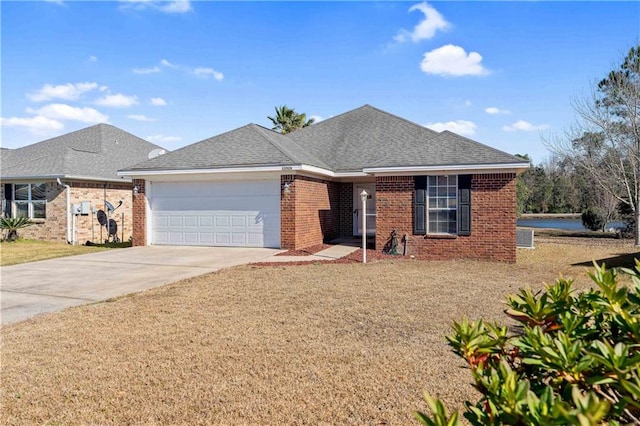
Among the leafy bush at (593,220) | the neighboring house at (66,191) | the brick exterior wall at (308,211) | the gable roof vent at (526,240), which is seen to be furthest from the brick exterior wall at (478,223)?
the leafy bush at (593,220)

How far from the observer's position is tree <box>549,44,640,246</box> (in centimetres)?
1995

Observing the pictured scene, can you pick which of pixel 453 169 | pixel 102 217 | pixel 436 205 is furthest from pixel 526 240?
pixel 102 217

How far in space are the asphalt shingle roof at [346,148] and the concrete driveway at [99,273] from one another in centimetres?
322

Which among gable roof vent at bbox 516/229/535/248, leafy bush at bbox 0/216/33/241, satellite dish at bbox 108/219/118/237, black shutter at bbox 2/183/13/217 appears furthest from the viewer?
satellite dish at bbox 108/219/118/237

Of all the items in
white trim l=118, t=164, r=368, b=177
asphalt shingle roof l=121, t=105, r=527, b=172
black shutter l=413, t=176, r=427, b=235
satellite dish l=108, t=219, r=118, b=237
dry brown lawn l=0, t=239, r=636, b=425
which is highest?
asphalt shingle roof l=121, t=105, r=527, b=172

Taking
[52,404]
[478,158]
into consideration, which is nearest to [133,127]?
[478,158]

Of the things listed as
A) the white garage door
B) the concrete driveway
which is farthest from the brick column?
the concrete driveway

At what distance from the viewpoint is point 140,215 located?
1616 centimetres

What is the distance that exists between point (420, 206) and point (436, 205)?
54 centimetres

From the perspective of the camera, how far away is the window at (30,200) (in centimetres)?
1886

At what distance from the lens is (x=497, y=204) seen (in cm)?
1288

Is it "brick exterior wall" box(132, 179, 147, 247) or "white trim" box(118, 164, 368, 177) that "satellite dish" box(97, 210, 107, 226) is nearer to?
"brick exterior wall" box(132, 179, 147, 247)

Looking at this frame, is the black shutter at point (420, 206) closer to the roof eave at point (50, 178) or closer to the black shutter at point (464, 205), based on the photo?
the black shutter at point (464, 205)

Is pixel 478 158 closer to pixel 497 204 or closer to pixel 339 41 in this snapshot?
pixel 497 204
